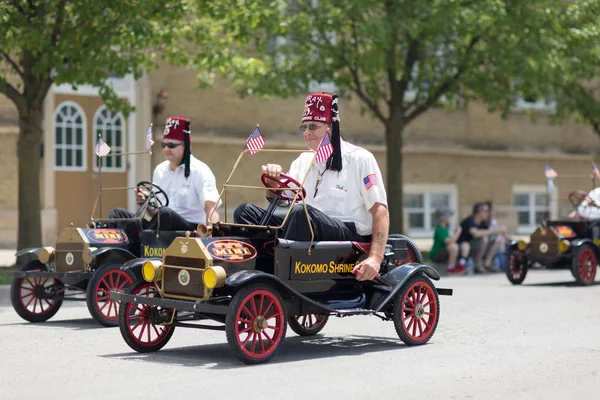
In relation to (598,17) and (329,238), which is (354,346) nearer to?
(329,238)

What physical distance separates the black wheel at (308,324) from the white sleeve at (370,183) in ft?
4.76

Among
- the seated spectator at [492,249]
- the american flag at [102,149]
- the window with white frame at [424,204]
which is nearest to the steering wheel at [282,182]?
the american flag at [102,149]

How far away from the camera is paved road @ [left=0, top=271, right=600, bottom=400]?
712cm

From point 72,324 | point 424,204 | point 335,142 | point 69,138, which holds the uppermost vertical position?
point 69,138

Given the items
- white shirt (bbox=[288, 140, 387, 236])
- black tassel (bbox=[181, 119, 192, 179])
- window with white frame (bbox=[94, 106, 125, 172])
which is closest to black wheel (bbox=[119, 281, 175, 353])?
white shirt (bbox=[288, 140, 387, 236])

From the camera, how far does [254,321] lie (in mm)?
8078

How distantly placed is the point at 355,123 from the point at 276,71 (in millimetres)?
7584

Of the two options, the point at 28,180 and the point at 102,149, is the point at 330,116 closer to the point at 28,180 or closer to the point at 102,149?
the point at 102,149

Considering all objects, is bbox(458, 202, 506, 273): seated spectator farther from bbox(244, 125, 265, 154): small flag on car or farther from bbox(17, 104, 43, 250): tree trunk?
bbox(244, 125, 265, 154): small flag on car

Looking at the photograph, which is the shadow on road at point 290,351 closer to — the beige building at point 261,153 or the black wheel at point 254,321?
the black wheel at point 254,321

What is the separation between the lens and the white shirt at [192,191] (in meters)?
11.8

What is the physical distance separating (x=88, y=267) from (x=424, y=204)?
21.5m

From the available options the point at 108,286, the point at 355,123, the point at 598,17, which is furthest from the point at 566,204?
the point at 108,286

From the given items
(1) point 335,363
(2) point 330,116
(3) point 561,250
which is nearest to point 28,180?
(3) point 561,250
